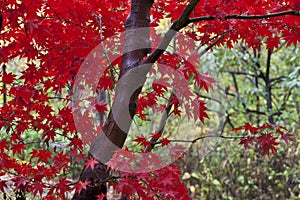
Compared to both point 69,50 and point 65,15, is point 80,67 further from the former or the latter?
point 65,15

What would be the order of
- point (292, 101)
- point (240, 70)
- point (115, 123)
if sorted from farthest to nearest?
1. point (240, 70)
2. point (292, 101)
3. point (115, 123)

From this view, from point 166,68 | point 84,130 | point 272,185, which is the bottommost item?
point 272,185

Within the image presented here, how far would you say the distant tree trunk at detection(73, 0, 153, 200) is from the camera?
180 centimetres

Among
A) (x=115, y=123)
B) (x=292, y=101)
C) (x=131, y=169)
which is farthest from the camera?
(x=292, y=101)

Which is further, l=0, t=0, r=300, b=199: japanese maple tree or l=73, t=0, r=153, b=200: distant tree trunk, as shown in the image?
l=73, t=0, r=153, b=200: distant tree trunk

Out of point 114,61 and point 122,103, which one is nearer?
point 122,103

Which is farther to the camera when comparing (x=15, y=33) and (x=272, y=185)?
(x=272, y=185)

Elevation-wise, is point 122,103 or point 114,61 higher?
point 114,61

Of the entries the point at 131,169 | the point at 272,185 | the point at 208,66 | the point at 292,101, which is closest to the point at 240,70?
the point at 208,66

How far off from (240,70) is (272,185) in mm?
1753

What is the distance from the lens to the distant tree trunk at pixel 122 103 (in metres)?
1.80

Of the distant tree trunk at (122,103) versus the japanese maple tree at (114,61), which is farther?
the distant tree trunk at (122,103)

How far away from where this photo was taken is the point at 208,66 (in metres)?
5.11

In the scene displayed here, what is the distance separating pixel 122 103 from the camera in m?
1.79
